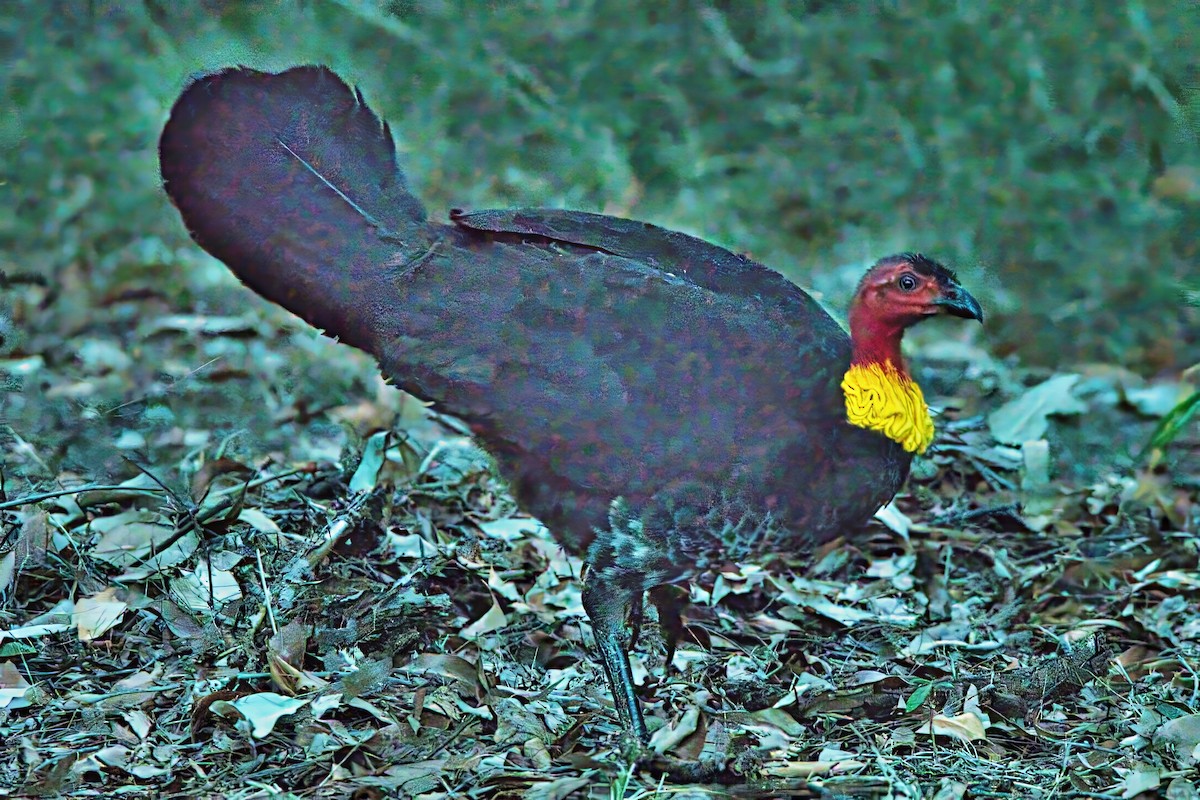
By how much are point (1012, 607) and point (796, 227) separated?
137 inches

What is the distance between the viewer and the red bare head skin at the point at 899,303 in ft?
11.9

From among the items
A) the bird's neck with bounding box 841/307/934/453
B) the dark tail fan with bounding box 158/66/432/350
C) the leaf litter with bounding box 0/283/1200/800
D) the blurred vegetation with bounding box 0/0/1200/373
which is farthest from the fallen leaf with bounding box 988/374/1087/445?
the dark tail fan with bounding box 158/66/432/350

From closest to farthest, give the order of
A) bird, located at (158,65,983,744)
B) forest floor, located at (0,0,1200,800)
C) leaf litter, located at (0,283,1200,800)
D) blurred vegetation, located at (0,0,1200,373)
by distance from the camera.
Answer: leaf litter, located at (0,283,1200,800) → forest floor, located at (0,0,1200,800) → bird, located at (158,65,983,744) → blurred vegetation, located at (0,0,1200,373)

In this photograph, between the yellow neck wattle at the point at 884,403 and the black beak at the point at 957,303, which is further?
the black beak at the point at 957,303

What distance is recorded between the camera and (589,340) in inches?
136

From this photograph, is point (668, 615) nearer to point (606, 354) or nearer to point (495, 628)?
point (495, 628)

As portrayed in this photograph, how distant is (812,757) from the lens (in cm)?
331

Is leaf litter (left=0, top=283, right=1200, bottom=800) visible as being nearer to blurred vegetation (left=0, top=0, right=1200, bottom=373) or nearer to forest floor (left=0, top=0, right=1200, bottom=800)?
forest floor (left=0, top=0, right=1200, bottom=800)

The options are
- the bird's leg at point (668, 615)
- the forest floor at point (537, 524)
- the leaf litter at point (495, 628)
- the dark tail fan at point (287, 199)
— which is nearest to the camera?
the leaf litter at point (495, 628)

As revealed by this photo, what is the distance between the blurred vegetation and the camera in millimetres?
6895

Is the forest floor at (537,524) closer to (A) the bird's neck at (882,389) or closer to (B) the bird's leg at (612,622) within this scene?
(B) the bird's leg at (612,622)

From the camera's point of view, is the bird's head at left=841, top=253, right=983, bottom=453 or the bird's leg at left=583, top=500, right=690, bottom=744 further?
the bird's head at left=841, top=253, right=983, bottom=453

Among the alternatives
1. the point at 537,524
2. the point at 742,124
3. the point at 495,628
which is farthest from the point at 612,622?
the point at 742,124

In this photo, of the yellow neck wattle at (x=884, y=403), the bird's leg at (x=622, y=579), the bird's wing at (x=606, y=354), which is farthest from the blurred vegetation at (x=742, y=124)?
the bird's leg at (x=622, y=579)
